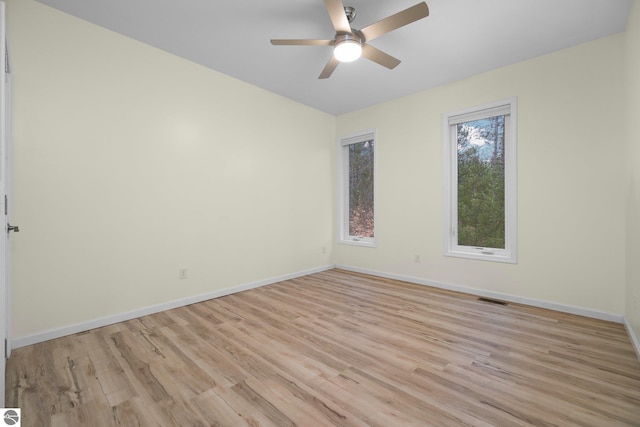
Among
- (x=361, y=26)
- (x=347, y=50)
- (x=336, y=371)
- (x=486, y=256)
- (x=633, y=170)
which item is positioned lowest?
(x=336, y=371)

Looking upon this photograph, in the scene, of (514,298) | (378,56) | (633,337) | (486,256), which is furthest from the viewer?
(486,256)

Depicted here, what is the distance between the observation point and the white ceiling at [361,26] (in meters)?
2.30

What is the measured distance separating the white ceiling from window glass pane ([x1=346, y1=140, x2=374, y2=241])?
4.69ft

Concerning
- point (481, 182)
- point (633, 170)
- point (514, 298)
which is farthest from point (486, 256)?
point (633, 170)

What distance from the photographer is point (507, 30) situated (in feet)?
8.44

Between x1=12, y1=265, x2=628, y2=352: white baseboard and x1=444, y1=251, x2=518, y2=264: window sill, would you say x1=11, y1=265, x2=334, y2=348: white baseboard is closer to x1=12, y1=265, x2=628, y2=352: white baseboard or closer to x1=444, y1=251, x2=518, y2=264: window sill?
x1=12, y1=265, x2=628, y2=352: white baseboard

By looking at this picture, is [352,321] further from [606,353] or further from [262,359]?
[606,353]

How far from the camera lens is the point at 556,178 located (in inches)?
116

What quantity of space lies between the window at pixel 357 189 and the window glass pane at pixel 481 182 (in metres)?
1.31

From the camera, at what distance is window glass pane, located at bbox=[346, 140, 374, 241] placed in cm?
471

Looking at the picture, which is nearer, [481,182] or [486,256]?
[486,256]

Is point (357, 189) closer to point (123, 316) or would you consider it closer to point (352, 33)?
point (352, 33)

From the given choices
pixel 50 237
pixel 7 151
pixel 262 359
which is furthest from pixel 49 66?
pixel 262 359

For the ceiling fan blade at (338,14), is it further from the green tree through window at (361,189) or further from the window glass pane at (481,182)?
the green tree through window at (361,189)
